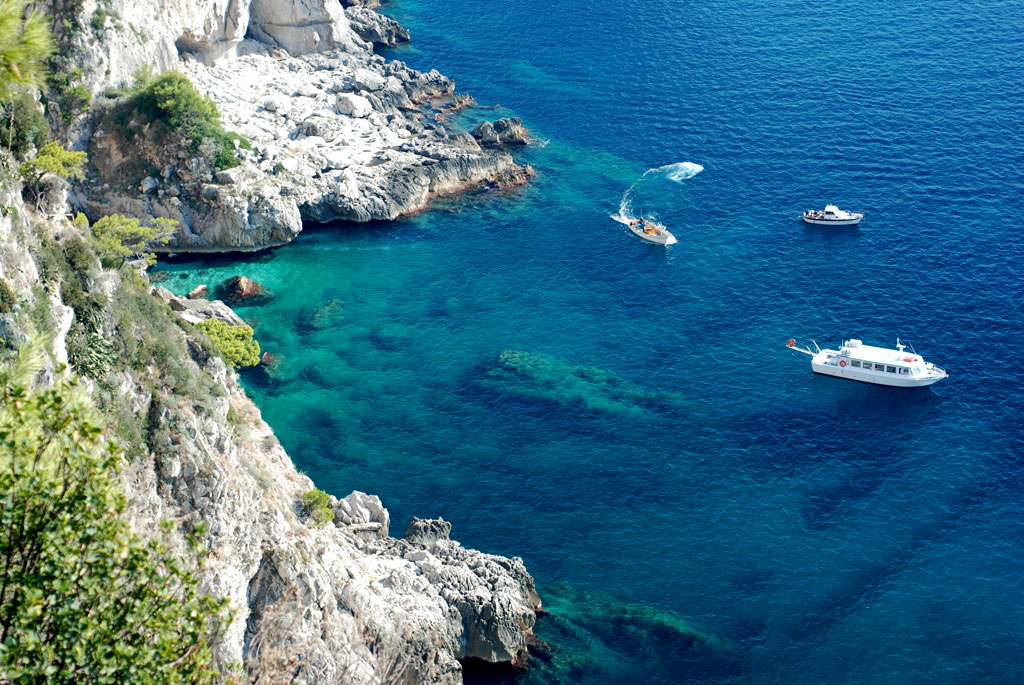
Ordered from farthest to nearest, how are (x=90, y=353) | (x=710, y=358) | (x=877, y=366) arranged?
(x=710, y=358) < (x=877, y=366) < (x=90, y=353)

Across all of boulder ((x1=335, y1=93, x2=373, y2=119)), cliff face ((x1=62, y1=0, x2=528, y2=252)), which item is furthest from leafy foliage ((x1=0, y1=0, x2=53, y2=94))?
boulder ((x1=335, y1=93, x2=373, y2=119))

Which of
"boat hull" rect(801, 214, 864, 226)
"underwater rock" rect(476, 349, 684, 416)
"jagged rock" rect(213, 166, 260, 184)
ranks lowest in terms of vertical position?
"underwater rock" rect(476, 349, 684, 416)

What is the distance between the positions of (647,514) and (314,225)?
175ft

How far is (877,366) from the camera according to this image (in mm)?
88938

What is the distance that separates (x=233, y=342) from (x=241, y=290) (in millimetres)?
14704

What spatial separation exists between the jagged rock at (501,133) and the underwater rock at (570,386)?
135 ft

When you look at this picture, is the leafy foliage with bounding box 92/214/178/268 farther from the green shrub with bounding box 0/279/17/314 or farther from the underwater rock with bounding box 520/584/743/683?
the underwater rock with bounding box 520/584/743/683

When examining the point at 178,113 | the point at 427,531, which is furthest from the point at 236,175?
the point at 427,531

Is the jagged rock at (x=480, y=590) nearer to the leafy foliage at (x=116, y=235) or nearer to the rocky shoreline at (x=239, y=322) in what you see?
the rocky shoreline at (x=239, y=322)

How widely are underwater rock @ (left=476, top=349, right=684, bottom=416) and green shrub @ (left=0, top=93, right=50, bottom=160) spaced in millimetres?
41692

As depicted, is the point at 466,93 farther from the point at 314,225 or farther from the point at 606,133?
the point at 314,225

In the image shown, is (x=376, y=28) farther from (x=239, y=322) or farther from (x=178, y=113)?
(x=239, y=322)

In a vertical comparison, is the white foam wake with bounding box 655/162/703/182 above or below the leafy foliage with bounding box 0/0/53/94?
below

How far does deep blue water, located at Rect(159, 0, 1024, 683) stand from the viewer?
225 ft
